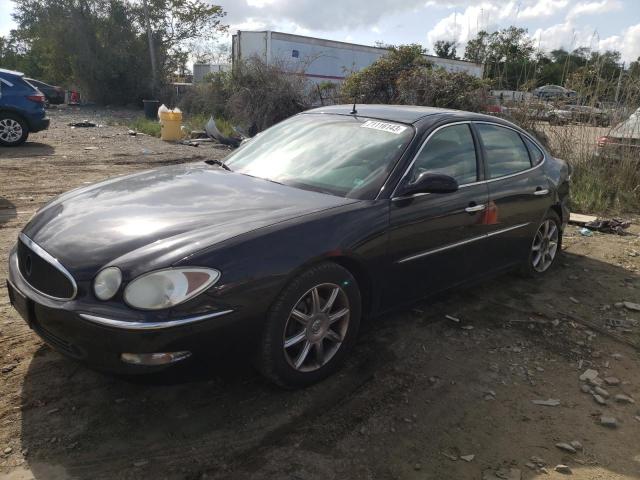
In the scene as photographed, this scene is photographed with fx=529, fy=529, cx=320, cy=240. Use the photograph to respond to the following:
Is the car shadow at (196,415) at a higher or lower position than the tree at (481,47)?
lower

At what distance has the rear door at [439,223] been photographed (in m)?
3.48

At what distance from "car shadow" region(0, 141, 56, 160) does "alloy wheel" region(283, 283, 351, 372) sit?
9839mm

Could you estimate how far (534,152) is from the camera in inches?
197

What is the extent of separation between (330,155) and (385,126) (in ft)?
1.60

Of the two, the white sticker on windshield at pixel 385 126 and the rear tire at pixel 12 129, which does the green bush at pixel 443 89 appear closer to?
the white sticker on windshield at pixel 385 126

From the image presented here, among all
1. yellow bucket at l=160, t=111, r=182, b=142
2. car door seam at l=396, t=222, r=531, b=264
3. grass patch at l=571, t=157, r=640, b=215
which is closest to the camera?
car door seam at l=396, t=222, r=531, b=264

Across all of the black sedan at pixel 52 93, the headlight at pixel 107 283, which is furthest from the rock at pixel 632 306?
the black sedan at pixel 52 93

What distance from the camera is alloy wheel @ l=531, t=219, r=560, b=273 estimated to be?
17.0 feet

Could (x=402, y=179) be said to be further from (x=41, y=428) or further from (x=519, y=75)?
(x=519, y=75)

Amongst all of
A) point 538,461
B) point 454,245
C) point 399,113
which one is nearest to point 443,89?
point 399,113

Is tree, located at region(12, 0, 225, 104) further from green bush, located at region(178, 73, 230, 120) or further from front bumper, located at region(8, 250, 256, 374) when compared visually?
front bumper, located at region(8, 250, 256, 374)

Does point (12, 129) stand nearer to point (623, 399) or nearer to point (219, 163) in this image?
point (219, 163)

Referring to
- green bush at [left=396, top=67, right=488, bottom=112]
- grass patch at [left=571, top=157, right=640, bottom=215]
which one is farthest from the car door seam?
green bush at [left=396, top=67, right=488, bottom=112]

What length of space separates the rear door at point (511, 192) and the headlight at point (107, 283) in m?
2.86
